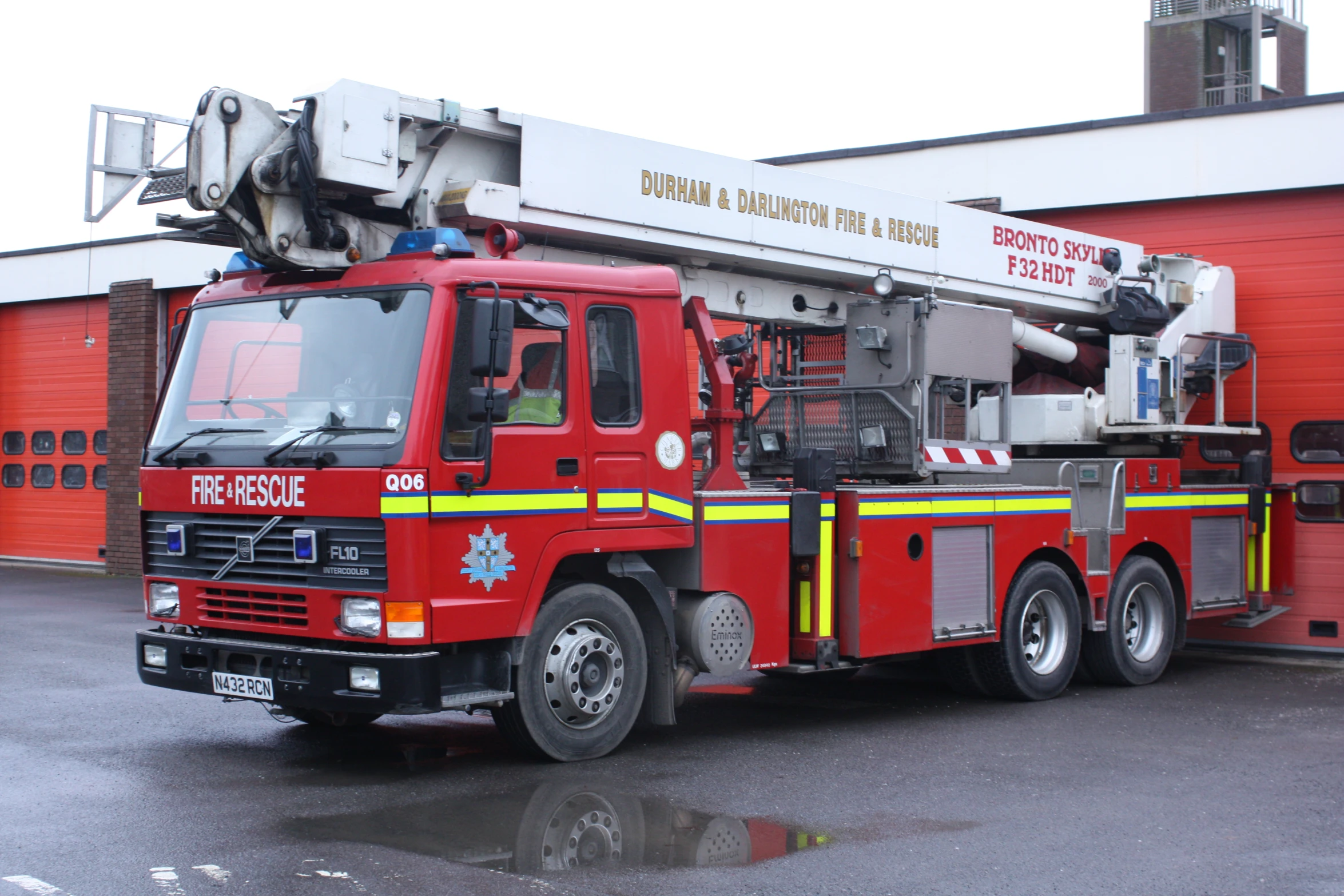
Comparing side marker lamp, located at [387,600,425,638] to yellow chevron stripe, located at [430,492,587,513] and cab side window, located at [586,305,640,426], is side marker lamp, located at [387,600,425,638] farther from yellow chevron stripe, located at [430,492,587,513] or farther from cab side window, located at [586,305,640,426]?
cab side window, located at [586,305,640,426]

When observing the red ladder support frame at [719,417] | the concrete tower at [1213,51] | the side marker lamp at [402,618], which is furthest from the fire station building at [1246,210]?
the concrete tower at [1213,51]

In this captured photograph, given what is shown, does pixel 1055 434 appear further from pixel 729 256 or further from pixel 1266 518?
pixel 729 256

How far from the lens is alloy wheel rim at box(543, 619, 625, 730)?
24.8 ft

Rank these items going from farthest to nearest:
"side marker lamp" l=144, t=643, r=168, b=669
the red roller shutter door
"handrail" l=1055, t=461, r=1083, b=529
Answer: the red roller shutter door
"handrail" l=1055, t=461, r=1083, b=529
"side marker lamp" l=144, t=643, r=168, b=669

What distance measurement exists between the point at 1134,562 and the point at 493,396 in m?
6.51

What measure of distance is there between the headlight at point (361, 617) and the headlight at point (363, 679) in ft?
0.53

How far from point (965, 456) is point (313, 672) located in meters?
5.30

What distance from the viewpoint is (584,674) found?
7.70 meters

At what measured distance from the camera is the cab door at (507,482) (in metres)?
7.05

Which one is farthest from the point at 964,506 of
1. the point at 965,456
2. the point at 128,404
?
the point at 128,404

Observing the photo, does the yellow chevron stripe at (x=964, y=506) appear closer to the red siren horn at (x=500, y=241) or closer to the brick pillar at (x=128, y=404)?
the red siren horn at (x=500, y=241)

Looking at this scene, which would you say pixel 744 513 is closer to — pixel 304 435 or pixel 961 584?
pixel 961 584

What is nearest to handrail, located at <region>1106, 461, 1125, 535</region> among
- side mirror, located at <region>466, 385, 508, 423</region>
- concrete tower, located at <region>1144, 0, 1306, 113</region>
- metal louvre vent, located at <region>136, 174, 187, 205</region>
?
side mirror, located at <region>466, 385, 508, 423</region>

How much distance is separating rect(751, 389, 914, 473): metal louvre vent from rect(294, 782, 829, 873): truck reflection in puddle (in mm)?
3878
